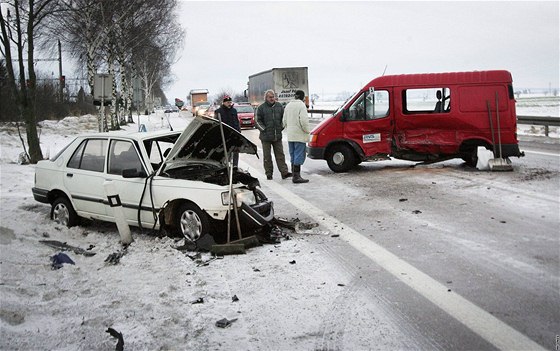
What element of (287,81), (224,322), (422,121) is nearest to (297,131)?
(422,121)

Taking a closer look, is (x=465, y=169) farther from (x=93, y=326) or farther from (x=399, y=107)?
(x=93, y=326)

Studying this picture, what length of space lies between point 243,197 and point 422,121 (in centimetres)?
679

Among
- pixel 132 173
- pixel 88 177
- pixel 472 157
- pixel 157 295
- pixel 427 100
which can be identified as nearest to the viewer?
pixel 157 295

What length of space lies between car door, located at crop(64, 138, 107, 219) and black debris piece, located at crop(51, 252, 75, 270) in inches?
50.6

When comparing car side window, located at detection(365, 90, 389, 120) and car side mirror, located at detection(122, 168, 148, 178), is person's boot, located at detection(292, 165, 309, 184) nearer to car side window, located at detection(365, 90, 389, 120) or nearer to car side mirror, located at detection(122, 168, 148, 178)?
car side window, located at detection(365, 90, 389, 120)

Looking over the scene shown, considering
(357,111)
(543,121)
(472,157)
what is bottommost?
(472,157)

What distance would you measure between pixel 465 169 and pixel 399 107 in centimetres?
210

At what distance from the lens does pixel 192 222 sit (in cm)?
630

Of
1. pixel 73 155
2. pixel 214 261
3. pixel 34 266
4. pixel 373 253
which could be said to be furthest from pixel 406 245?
pixel 73 155

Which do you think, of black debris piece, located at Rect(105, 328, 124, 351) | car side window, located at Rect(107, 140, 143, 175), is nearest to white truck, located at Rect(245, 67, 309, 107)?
car side window, located at Rect(107, 140, 143, 175)

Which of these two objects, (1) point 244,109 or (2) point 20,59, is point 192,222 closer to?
(2) point 20,59

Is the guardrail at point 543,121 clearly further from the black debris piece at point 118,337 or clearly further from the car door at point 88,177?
the black debris piece at point 118,337

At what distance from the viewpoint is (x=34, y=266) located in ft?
18.3

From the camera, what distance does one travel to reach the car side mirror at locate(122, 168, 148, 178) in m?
6.59
